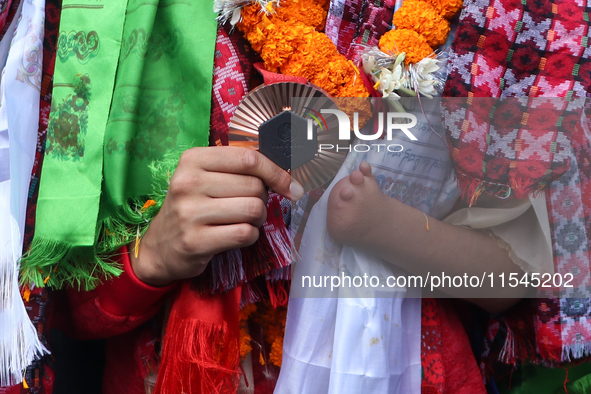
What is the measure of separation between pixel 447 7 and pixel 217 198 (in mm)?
476

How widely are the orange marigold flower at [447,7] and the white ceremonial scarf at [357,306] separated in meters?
0.16

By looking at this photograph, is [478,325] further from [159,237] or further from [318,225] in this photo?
[159,237]

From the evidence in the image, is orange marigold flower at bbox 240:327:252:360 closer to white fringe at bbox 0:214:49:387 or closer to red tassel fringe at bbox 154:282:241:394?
red tassel fringe at bbox 154:282:241:394

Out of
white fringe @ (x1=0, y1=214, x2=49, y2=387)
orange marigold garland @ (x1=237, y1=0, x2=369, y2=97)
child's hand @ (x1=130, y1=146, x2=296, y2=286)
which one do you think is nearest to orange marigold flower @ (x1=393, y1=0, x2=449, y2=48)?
orange marigold garland @ (x1=237, y1=0, x2=369, y2=97)

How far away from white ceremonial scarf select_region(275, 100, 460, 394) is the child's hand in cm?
11

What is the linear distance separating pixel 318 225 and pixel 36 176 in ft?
1.72

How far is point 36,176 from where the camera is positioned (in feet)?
2.79

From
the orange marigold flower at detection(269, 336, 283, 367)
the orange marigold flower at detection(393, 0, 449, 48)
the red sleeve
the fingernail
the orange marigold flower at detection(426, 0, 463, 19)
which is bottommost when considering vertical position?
the orange marigold flower at detection(269, 336, 283, 367)

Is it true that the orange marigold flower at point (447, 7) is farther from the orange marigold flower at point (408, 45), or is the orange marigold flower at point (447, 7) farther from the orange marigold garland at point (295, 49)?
the orange marigold garland at point (295, 49)

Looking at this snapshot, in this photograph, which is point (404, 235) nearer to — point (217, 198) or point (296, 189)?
point (296, 189)

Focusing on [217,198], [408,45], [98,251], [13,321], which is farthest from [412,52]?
[13,321]

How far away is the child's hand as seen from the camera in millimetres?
670

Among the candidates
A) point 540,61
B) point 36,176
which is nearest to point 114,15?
point 36,176

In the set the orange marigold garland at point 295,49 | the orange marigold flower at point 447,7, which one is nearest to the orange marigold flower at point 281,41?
the orange marigold garland at point 295,49
